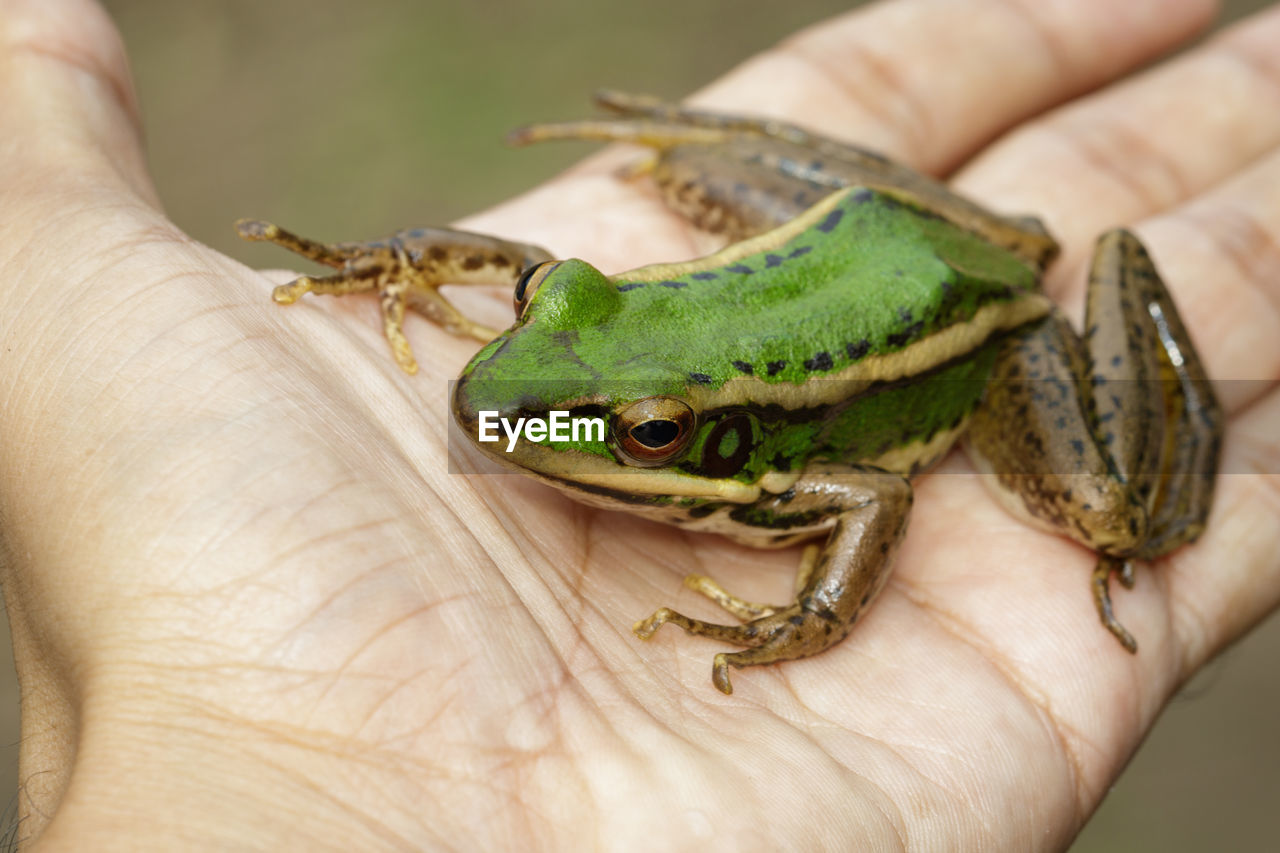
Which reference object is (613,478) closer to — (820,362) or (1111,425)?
(820,362)

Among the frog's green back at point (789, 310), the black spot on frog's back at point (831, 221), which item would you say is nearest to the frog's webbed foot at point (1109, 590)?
the frog's green back at point (789, 310)

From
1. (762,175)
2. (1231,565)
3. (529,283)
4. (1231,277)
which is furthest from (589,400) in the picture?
(1231,277)

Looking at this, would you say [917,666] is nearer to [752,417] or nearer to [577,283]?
[752,417]

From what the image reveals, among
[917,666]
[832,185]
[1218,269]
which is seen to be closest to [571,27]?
[832,185]

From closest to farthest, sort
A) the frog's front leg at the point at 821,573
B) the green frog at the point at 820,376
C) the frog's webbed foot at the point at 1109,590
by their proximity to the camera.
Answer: the green frog at the point at 820,376
the frog's front leg at the point at 821,573
the frog's webbed foot at the point at 1109,590

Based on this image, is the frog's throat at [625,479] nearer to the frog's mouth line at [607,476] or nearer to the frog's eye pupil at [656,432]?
the frog's mouth line at [607,476]

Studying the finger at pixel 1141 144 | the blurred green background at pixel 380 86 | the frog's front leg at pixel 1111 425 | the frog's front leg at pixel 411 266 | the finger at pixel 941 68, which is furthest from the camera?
the blurred green background at pixel 380 86

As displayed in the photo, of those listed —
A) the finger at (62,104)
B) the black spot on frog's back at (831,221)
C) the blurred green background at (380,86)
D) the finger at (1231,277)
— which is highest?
the finger at (62,104)
